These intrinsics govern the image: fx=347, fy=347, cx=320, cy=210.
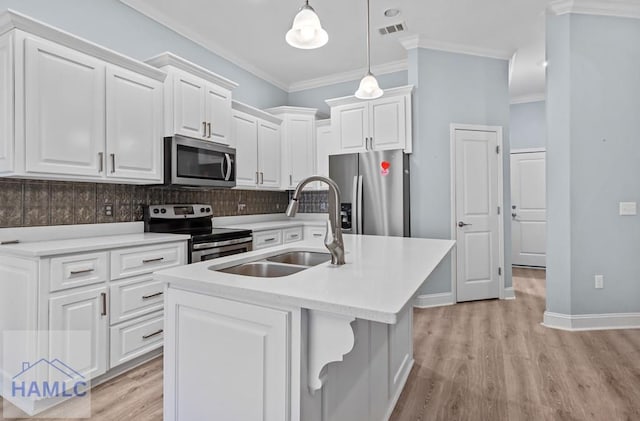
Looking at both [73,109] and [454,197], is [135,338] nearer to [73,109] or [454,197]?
[73,109]

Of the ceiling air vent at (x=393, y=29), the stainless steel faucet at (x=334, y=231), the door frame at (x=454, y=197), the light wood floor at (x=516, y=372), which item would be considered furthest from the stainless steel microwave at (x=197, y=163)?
the door frame at (x=454, y=197)

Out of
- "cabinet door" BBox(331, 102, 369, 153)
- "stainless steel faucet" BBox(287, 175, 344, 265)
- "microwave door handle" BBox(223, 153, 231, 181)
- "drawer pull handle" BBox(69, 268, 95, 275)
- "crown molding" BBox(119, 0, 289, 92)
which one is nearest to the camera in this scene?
"stainless steel faucet" BBox(287, 175, 344, 265)

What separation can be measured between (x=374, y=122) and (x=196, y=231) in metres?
2.34

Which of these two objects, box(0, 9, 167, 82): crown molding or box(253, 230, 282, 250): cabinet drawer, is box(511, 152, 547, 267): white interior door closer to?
box(253, 230, 282, 250): cabinet drawer

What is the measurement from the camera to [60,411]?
195 cm

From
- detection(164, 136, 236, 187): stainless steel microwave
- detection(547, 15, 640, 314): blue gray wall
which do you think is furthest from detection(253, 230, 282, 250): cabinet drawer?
detection(547, 15, 640, 314): blue gray wall

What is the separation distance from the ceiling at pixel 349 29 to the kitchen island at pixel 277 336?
2.80m

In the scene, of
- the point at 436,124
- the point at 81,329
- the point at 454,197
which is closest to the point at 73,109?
the point at 81,329

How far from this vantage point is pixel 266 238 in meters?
3.86

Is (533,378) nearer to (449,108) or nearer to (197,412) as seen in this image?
(197,412)

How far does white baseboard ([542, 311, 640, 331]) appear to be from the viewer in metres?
3.15

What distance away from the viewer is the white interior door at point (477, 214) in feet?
13.2

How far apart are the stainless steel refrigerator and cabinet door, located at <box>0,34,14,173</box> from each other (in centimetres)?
297

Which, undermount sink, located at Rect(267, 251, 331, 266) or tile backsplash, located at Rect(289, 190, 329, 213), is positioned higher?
tile backsplash, located at Rect(289, 190, 329, 213)
